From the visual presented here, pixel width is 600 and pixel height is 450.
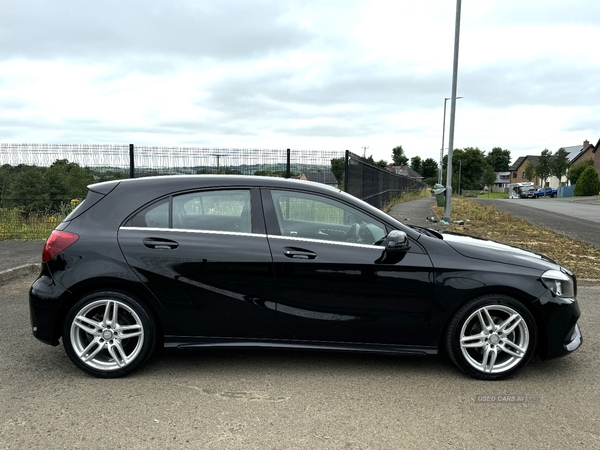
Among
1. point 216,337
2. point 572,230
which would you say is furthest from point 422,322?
point 572,230

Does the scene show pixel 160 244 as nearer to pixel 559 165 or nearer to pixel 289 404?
pixel 289 404

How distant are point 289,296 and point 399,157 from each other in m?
149

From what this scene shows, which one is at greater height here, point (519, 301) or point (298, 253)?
point (298, 253)

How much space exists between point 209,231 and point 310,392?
144 cm

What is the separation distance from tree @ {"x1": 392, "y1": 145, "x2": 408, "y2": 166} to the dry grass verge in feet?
438

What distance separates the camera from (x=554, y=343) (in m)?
3.70

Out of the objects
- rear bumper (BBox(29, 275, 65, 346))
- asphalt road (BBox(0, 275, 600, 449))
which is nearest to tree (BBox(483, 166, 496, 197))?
asphalt road (BBox(0, 275, 600, 449))

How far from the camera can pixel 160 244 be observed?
3703 mm

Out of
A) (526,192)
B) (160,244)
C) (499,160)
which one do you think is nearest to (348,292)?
(160,244)

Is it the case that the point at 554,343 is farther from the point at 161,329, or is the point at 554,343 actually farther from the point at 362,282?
the point at 161,329

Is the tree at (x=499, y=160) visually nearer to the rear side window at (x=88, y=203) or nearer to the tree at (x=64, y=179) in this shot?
the tree at (x=64, y=179)

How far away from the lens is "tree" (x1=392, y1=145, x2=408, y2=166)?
14738 cm

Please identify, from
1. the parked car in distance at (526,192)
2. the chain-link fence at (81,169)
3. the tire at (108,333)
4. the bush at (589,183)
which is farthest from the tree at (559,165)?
the tire at (108,333)

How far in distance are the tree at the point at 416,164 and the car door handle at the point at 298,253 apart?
14447 cm
